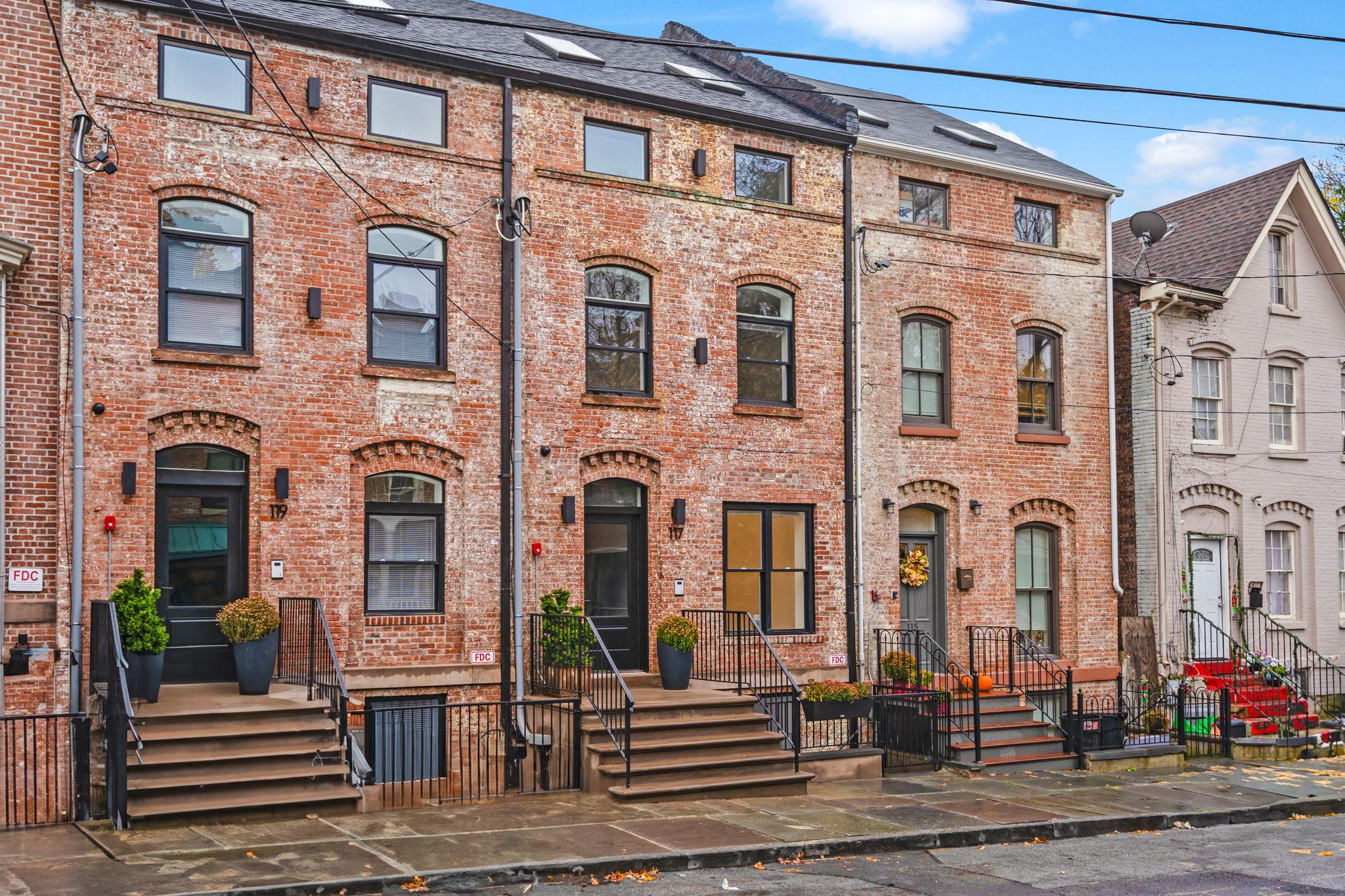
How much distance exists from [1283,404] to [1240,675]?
4863 millimetres

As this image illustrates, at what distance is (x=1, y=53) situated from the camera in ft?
44.5

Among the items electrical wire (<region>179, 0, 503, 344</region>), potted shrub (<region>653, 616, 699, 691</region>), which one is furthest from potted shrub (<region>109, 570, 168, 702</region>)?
potted shrub (<region>653, 616, 699, 691</region>)

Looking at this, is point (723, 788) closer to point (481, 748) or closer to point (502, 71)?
point (481, 748)

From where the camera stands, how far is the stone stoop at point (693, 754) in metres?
14.0

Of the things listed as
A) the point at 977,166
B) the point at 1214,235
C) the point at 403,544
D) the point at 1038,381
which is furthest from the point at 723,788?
the point at 1214,235

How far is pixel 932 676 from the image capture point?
57.9 feet

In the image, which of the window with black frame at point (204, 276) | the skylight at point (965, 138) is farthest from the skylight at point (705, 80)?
the window with black frame at point (204, 276)

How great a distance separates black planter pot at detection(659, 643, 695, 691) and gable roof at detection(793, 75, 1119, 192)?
7846mm

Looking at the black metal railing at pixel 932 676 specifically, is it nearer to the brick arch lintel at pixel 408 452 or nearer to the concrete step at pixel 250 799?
the brick arch lintel at pixel 408 452

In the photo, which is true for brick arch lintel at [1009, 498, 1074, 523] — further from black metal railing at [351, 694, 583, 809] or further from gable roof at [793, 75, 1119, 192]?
black metal railing at [351, 694, 583, 809]

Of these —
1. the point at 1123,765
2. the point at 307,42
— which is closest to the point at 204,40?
the point at 307,42

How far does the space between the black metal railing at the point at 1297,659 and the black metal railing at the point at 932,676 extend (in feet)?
20.2

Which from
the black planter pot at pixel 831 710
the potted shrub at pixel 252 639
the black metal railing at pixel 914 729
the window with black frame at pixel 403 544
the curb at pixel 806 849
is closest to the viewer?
the curb at pixel 806 849

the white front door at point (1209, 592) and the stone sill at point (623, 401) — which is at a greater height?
the stone sill at point (623, 401)
